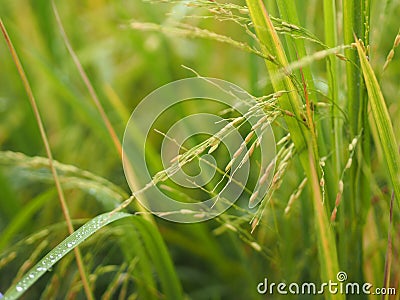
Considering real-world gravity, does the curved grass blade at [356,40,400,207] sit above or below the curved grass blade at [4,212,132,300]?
above

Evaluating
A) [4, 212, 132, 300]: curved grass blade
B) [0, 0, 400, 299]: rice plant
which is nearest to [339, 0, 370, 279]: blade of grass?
[0, 0, 400, 299]: rice plant

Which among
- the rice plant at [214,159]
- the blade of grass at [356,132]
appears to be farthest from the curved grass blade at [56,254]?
the blade of grass at [356,132]

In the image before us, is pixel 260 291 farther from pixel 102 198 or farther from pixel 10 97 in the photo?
pixel 10 97

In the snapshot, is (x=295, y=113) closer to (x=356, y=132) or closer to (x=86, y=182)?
(x=356, y=132)

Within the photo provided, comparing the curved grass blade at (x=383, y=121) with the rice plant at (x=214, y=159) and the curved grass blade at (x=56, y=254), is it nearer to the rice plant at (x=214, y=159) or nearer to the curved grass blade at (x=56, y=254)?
the rice plant at (x=214, y=159)

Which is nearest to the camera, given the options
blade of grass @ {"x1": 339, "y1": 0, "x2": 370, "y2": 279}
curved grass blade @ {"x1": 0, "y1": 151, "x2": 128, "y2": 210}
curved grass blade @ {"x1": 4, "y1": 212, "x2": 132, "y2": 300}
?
curved grass blade @ {"x1": 4, "y1": 212, "x2": 132, "y2": 300}

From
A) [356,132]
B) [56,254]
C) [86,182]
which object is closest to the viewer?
[56,254]

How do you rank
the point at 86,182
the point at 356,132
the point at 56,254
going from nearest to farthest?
the point at 56,254 → the point at 356,132 → the point at 86,182

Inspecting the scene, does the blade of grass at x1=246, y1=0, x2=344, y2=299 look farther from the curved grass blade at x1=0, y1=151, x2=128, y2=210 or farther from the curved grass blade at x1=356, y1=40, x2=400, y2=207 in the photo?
the curved grass blade at x1=0, y1=151, x2=128, y2=210

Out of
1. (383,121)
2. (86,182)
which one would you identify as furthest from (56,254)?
(383,121)

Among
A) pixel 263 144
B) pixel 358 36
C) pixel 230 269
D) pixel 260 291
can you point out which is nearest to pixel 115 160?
pixel 230 269
